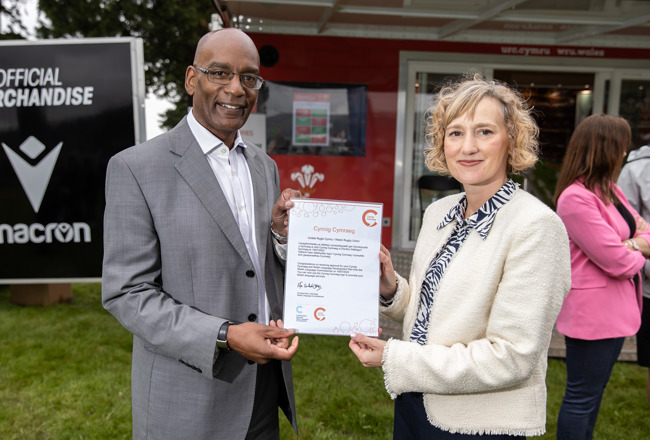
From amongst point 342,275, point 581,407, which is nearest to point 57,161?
point 342,275

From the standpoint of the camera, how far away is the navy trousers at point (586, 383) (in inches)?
94.9

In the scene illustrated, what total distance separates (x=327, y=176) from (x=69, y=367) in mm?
3552

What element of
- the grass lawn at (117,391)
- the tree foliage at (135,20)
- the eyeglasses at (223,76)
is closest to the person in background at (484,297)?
the eyeglasses at (223,76)

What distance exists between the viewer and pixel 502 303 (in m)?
1.36

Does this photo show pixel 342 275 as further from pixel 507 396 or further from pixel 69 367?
pixel 69 367

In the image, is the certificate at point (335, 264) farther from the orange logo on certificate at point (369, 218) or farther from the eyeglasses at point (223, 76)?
the eyeglasses at point (223, 76)

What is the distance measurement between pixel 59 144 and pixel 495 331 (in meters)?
4.42

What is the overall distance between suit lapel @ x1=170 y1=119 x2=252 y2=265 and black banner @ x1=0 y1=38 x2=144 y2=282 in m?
3.18

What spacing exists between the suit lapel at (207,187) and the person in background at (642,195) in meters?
2.64

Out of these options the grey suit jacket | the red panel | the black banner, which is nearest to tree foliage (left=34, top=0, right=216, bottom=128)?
the red panel

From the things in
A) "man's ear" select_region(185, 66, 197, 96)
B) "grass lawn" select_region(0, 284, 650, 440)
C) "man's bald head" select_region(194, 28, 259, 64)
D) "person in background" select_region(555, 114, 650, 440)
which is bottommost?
"grass lawn" select_region(0, 284, 650, 440)

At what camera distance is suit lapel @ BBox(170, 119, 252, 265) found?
5.20 ft

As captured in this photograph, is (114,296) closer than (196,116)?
Yes

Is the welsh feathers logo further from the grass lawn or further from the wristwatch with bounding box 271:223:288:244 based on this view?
the wristwatch with bounding box 271:223:288:244
